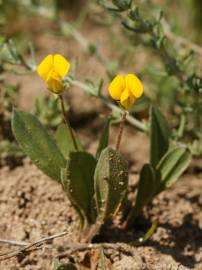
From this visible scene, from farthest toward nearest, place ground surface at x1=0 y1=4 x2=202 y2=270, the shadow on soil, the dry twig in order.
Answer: the shadow on soil → ground surface at x1=0 y1=4 x2=202 y2=270 → the dry twig

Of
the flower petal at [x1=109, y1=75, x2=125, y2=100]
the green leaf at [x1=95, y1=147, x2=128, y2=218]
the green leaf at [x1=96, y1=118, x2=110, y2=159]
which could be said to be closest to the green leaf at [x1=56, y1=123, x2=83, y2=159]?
the green leaf at [x1=96, y1=118, x2=110, y2=159]

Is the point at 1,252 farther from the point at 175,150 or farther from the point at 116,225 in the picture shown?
the point at 175,150

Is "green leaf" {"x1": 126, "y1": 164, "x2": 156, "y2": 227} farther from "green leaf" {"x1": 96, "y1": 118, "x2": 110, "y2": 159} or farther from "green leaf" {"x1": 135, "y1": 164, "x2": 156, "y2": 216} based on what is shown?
"green leaf" {"x1": 96, "y1": 118, "x2": 110, "y2": 159}

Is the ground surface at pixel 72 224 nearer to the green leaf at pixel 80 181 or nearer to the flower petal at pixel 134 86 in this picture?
the green leaf at pixel 80 181

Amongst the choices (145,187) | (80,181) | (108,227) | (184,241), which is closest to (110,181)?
(80,181)

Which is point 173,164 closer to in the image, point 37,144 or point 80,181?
point 80,181

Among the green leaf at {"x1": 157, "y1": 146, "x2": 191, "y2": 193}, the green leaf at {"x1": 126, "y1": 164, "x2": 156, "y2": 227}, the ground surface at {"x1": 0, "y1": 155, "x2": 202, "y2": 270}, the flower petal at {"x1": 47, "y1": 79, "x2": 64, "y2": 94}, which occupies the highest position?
the flower petal at {"x1": 47, "y1": 79, "x2": 64, "y2": 94}

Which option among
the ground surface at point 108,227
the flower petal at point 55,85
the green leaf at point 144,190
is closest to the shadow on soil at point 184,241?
the ground surface at point 108,227
